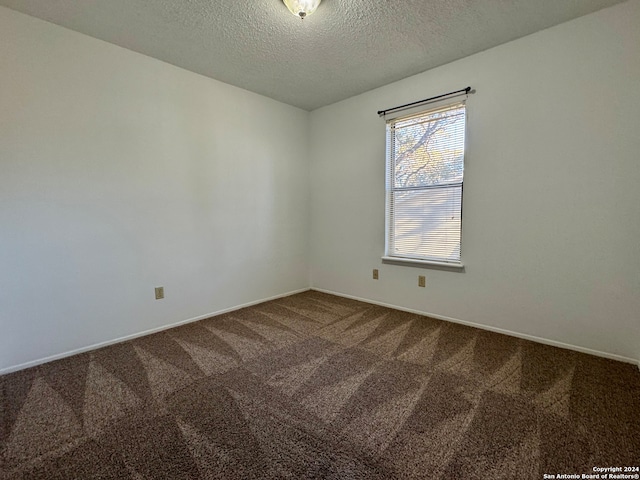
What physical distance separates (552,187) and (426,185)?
Answer: 1.00 metres

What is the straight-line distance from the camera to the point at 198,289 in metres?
2.95

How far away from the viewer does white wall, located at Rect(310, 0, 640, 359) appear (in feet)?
6.52

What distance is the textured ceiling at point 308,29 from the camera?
75.3 inches

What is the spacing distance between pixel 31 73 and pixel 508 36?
3524 millimetres

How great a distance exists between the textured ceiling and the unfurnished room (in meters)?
0.02

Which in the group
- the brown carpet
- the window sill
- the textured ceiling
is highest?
the textured ceiling

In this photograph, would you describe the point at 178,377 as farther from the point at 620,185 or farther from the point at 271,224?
the point at 620,185

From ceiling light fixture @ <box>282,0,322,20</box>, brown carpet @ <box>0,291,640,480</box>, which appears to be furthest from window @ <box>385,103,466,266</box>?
ceiling light fixture @ <box>282,0,322,20</box>

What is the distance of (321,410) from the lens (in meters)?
1.57

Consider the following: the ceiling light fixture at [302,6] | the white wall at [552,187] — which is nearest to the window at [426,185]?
the white wall at [552,187]

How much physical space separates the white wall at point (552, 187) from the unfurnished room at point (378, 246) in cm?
1

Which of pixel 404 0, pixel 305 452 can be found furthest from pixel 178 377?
pixel 404 0

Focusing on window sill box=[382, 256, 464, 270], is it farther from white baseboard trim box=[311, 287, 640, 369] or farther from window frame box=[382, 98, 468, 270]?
white baseboard trim box=[311, 287, 640, 369]

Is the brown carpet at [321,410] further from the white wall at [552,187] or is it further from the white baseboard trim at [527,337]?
the white wall at [552,187]
